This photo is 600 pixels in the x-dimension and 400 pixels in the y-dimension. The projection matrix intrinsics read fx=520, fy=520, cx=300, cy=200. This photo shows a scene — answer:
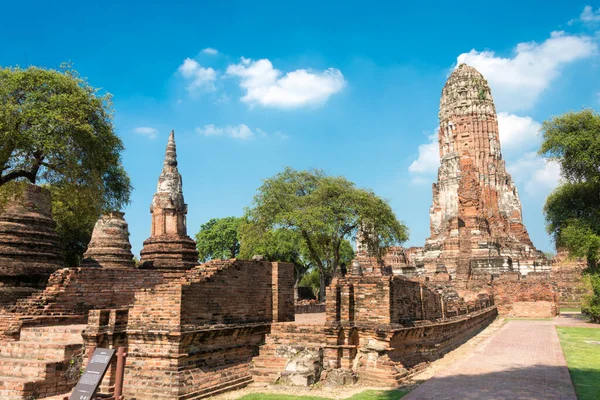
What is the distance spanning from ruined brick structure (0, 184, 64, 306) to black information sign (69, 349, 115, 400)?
233 inches

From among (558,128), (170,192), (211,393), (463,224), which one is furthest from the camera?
(463,224)

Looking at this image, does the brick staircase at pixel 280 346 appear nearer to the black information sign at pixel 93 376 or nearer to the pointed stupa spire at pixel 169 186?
the black information sign at pixel 93 376

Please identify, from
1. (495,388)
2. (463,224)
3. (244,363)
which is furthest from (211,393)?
(463,224)

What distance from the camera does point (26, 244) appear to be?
12.6m

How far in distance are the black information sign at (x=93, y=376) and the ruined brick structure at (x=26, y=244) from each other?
233 inches

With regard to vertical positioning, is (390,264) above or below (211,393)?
above

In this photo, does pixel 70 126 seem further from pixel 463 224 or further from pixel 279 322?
pixel 463 224

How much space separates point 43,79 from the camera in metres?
13.7

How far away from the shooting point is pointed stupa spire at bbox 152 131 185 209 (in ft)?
56.8

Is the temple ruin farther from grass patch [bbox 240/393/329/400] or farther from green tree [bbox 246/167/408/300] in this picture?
green tree [bbox 246/167/408/300]

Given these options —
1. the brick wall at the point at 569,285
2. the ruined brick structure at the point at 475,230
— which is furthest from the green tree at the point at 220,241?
the brick wall at the point at 569,285

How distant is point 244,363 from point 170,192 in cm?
873

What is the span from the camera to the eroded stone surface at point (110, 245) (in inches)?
688

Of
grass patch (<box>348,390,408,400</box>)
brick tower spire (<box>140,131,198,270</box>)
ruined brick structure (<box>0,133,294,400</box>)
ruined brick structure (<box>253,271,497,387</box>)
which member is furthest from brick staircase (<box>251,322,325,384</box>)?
brick tower spire (<box>140,131,198,270</box>)
